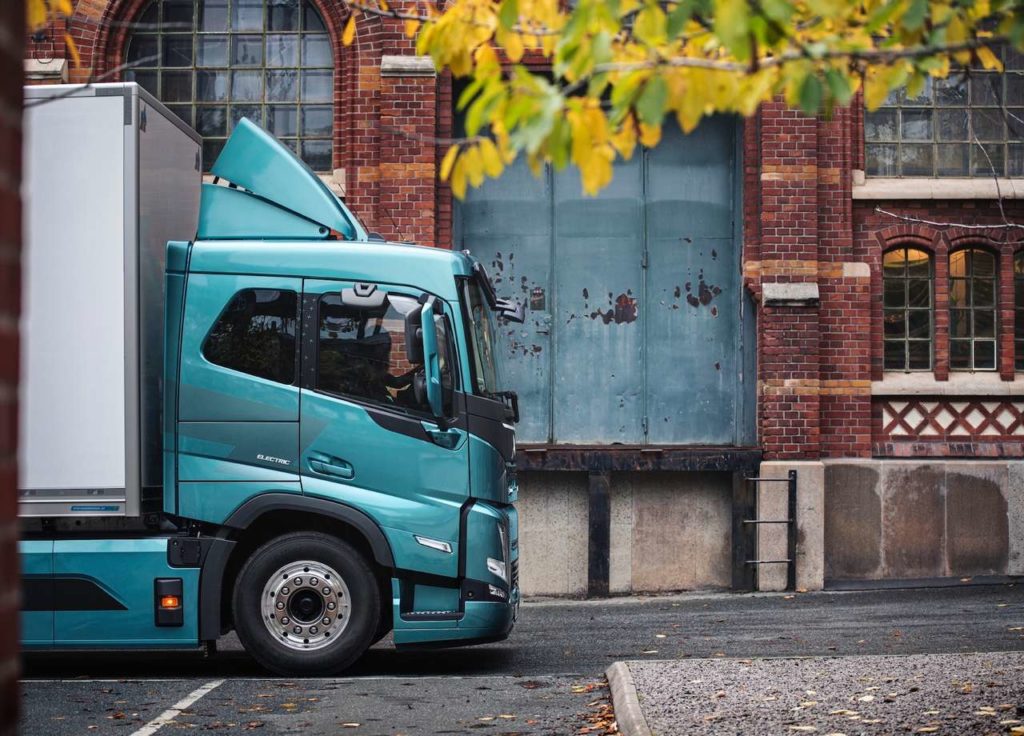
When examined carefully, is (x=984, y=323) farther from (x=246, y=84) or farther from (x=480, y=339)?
(x=246, y=84)

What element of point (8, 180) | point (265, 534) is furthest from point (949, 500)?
point (8, 180)

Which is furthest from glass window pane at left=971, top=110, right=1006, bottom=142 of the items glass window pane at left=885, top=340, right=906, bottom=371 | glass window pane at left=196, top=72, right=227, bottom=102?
glass window pane at left=196, top=72, right=227, bottom=102

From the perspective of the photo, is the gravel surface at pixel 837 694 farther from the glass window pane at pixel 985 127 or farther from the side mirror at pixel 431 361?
the glass window pane at pixel 985 127

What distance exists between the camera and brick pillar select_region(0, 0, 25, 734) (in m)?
2.01

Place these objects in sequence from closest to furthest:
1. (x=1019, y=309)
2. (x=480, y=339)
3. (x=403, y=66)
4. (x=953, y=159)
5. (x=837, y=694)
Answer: (x=837, y=694) < (x=480, y=339) < (x=403, y=66) < (x=1019, y=309) < (x=953, y=159)

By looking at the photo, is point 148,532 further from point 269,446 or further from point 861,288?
point 861,288

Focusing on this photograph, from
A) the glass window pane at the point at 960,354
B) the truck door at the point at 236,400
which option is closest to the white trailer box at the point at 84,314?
the truck door at the point at 236,400

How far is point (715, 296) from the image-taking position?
15312 millimetres

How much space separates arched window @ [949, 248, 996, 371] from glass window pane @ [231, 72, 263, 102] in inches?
330

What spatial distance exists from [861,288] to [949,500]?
2613mm

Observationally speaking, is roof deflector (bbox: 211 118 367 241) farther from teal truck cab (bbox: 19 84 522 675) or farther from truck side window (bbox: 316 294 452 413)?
truck side window (bbox: 316 294 452 413)

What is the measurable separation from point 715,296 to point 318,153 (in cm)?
498

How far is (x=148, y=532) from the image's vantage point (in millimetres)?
8711

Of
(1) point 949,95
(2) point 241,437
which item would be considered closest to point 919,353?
(1) point 949,95
